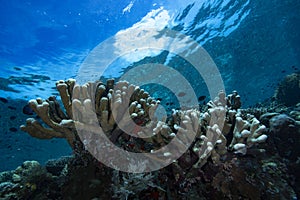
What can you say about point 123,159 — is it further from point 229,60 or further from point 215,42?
point 229,60

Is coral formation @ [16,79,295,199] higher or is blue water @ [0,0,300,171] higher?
blue water @ [0,0,300,171]

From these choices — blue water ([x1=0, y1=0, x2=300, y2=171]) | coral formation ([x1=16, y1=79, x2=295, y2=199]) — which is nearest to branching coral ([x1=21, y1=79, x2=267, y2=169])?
coral formation ([x1=16, y1=79, x2=295, y2=199])

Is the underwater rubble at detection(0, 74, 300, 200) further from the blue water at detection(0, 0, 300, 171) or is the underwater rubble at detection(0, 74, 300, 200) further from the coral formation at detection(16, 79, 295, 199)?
the blue water at detection(0, 0, 300, 171)

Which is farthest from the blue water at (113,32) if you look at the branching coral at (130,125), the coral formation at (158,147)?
the coral formation at (158,147)

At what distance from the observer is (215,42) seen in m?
20.0

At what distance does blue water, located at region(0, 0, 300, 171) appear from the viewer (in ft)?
41.1

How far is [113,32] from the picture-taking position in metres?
14.7

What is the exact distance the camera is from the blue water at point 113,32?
1252 centimetres

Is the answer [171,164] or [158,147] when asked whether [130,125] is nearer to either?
[158,147]

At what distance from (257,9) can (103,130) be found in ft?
63.4

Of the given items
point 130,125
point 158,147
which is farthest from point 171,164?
point 130,125

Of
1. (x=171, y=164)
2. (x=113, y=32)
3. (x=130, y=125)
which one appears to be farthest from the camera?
(x=113, y=32)

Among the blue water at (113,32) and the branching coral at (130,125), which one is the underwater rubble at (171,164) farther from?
the blue water at (113,32)

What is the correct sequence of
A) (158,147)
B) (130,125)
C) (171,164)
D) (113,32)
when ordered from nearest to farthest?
1. (171,164)
2. (158,147)
3. (130,125)
4. (113,32)
